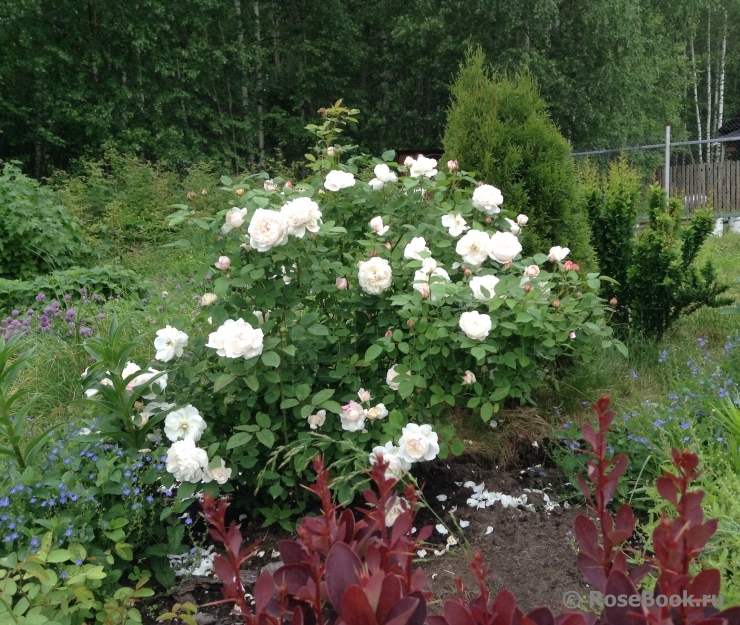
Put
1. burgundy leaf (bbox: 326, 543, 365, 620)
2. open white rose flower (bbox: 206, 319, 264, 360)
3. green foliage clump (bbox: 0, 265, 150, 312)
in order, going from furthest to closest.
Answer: green foliage clump (bbox: 0, 265, 150, 312) < open white rose flower (bbox: 206, 319, 264, 360) < burgundy leaf (bbox: 326, 543, 365, 620)

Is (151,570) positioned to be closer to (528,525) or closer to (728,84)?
(528,525)

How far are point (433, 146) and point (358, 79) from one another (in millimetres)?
3329

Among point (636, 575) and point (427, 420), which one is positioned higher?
point (636, 575)

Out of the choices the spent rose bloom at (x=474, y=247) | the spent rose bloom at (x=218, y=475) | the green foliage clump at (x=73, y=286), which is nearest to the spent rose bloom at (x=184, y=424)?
the spent rose bloom at (x=218, y=475)

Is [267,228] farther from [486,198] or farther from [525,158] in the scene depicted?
[525,158]

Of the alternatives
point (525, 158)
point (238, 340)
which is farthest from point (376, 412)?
point (525, 158)

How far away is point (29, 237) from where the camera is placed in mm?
6246

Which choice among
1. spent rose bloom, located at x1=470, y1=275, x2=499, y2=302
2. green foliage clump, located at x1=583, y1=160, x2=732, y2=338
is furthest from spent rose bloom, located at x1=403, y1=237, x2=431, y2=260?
green foliage clump, located at x1=583, y1=160, x2=732, y2=338

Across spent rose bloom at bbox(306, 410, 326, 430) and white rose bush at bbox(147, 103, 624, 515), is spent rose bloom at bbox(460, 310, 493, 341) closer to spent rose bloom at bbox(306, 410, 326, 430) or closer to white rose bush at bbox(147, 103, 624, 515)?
white rose bush at bbox(147, 103, 624, 515)

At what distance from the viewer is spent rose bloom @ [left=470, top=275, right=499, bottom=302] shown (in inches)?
90.1

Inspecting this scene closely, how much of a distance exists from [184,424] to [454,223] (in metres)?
1.28

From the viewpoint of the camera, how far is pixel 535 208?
3639 millimetres

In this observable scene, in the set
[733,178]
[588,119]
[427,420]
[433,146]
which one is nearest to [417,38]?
[433,146]

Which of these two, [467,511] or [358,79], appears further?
[358,79]
